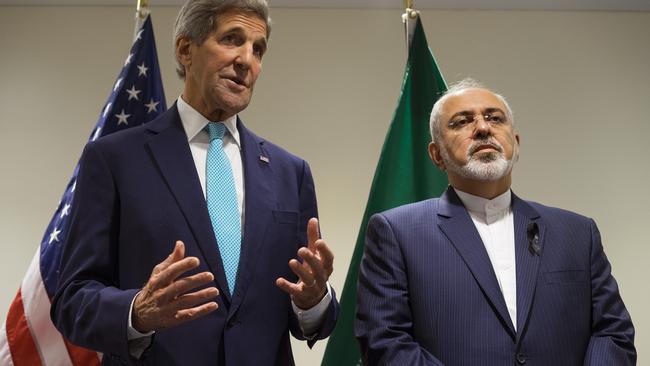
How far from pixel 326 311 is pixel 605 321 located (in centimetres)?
79

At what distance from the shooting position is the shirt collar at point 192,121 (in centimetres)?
189

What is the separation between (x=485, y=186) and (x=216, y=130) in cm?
85

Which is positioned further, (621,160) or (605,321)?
(621,160)

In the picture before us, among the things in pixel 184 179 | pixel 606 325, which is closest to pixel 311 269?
pixel 184 179

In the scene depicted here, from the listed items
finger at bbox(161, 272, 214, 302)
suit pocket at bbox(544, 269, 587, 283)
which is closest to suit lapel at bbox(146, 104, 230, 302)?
finger at bbox(161, 272, 214, 302)

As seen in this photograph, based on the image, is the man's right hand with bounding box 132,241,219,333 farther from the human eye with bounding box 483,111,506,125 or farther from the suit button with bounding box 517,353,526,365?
the human eye with bounding box 483,111,506,125

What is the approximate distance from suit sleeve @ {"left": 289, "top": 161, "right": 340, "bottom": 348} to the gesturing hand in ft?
0.35

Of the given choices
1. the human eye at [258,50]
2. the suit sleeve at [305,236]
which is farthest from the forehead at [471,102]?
the human eye at [258,50]

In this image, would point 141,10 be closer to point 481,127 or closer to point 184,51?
point 184,51

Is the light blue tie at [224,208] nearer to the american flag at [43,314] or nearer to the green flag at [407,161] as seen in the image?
the american flag at [43,314]

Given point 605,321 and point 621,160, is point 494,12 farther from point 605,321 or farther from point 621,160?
point 605,321

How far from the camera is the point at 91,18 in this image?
4.32 metres

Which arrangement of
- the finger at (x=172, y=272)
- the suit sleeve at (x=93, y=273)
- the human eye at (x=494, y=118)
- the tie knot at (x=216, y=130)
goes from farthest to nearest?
the human eye at (x=494, y=118) → the tie knot at (x=216, y=130) → the suit sleeve at (x=93, y=273) → the finger at (x=172, y=272)

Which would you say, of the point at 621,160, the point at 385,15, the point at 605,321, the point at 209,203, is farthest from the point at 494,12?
the point at 209,203
